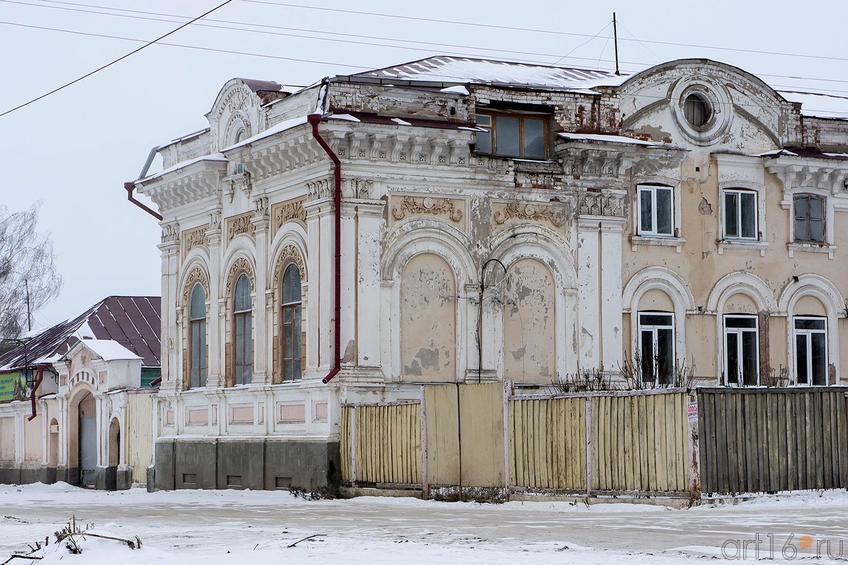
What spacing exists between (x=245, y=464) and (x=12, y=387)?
56.1 ft

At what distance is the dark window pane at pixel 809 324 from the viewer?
3247cm

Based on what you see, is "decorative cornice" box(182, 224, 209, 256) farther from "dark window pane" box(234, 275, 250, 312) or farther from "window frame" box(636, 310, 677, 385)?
"window frame" box(636, 310, 677, 385)

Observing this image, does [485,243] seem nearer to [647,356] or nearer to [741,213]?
[647,356]

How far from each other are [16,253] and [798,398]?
191ft

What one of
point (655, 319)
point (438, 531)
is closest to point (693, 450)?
point (438, 531)

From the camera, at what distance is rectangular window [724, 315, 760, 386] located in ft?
104

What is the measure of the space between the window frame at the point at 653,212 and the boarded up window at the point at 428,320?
4.23 meters

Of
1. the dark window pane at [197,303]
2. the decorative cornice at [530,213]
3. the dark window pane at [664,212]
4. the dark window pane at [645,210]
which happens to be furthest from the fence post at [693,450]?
the dark window pane at [197,303]

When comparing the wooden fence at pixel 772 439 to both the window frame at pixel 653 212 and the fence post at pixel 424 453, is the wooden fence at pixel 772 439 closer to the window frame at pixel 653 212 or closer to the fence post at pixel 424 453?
the fence post at pixel 424 453

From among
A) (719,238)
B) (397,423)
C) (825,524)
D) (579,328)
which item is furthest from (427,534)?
(719,238)

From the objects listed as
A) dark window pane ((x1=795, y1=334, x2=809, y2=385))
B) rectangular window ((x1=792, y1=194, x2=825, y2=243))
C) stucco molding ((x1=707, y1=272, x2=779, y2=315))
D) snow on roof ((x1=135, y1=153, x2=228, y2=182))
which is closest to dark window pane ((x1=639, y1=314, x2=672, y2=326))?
stucco molding ((x1=707, y1=272, x2=779, y2=315))

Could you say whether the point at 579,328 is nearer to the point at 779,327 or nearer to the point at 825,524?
the point at 779,327

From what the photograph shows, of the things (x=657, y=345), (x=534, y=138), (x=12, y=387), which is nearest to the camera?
(x=534, y=138)

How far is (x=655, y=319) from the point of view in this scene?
103ft
